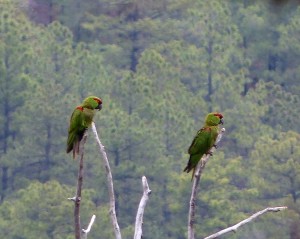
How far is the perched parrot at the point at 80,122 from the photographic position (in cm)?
771

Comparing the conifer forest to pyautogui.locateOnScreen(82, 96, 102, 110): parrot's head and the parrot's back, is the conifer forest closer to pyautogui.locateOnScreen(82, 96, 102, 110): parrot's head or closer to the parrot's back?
the parrot's back

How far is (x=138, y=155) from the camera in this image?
41.2 metres

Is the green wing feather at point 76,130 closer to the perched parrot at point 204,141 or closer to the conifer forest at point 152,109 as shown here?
the perched parrot at point 204,141

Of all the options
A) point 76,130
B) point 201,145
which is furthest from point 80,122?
point 201,145

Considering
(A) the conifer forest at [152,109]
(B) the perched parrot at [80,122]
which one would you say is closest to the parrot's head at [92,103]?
(B) the perched parrot at [80,122]

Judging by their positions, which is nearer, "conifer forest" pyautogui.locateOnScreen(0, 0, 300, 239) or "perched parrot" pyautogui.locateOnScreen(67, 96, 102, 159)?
"perched parrot" pyautogui.locateOnScreen(67, 96, 102, 159)

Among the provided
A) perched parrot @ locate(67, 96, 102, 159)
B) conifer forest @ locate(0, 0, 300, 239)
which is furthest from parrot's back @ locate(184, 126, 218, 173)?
conifer forest @ locate(0, 0, 300, 239)

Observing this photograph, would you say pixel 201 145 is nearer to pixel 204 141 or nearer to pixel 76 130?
pixel 204 141

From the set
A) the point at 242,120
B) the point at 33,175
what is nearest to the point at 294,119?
the point at 242,120

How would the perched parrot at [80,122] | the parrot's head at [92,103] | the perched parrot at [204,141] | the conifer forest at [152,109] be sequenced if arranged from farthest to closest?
the conifer forest at [152,109], the perched parrot at [204,141], the parrot's head at [92,103], the perched parrot at [80,122]

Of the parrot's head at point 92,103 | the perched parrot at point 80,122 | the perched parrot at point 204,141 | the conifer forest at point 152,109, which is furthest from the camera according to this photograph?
the conifer forest at point 152,109

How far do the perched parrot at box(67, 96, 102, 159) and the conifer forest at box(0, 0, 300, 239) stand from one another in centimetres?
2172

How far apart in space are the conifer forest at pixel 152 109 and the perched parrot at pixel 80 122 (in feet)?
71.3

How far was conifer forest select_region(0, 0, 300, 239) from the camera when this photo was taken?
119ft
